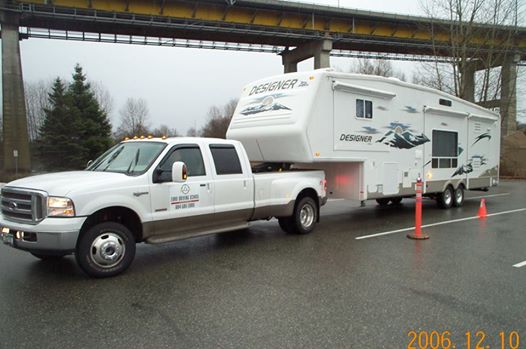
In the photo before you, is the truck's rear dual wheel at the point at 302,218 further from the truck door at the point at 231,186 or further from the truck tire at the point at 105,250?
the truck tire at the point at 105,250

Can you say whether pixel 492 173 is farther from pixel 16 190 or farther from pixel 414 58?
pixel 414 58

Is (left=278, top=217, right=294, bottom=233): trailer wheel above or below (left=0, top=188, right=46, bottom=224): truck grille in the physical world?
below

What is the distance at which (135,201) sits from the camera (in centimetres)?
603

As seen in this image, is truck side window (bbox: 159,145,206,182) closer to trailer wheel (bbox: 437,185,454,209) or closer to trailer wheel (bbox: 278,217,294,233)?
trailer wheel (bbox: 278,217,294,233)

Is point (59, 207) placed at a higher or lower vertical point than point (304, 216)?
higher

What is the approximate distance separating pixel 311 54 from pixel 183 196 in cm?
3446

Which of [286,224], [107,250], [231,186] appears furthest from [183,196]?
[286,224]

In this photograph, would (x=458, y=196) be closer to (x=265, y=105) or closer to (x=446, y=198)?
(x=446, y=198)

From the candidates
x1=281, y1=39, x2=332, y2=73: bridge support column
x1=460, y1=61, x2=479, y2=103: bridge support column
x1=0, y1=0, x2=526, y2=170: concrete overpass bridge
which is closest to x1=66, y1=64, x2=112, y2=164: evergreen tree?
x1=0, y1=0, x2=526, y2=170: concrete overpass bridge

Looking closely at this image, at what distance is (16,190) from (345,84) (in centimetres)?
676

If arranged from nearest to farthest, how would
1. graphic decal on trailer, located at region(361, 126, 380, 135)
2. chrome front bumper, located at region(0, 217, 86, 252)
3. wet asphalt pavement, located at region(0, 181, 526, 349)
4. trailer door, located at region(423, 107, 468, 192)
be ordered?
1. wet asphalt pavement, located at region(0, 181, 526, 349)
2. chrome front bumper, located at region(0, 217, 86, 252)
3. graphic decal on trailer, located at region(361, 126, 380, 135)
4. trailer door, located at region(423, 107, 468, 192)

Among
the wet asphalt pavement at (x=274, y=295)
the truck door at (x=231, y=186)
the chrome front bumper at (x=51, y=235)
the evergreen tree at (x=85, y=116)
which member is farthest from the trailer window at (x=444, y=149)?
the evergreen tree at (x=85, y=116)

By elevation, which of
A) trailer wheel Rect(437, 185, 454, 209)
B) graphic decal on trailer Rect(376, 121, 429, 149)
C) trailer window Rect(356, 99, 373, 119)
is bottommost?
trailer wheel Rect(437, 185, 454, 209)

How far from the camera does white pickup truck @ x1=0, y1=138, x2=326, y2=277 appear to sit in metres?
5.42
